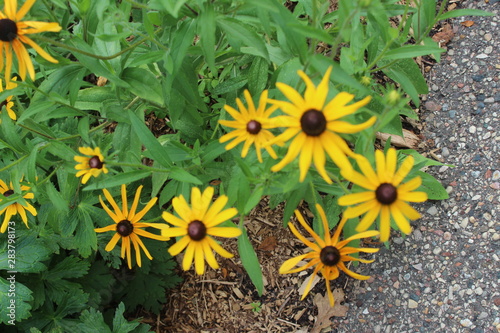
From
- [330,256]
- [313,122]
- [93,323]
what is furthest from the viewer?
[93,323]

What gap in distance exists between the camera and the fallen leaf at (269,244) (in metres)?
3.01

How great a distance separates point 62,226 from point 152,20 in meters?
1.17

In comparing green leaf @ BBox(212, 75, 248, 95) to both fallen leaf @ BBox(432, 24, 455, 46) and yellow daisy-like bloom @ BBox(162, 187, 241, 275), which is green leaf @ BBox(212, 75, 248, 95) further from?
fallen leaf @ BBox(432, 24, 455, 46)

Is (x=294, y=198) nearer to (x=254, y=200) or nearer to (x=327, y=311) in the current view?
(x=254, y=200)

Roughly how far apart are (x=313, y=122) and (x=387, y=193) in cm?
A: 35

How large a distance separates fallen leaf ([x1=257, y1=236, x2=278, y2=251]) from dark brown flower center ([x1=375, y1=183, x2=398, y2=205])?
156 centimetres

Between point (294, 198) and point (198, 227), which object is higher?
point (198, 227)

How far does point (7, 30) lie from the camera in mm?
1588

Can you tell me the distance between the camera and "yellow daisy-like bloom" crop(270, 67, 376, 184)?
1370 mm

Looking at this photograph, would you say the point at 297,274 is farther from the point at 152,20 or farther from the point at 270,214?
the point at 152,20

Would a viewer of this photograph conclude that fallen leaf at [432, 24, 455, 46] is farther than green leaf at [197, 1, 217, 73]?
Yes

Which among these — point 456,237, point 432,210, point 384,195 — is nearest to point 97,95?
point 384,195

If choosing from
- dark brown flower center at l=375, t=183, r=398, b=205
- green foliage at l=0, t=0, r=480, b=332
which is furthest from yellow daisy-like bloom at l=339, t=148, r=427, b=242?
green foliage at l=0, t=0, r=480, b=332

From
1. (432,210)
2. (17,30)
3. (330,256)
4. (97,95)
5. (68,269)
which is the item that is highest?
(17,30)
